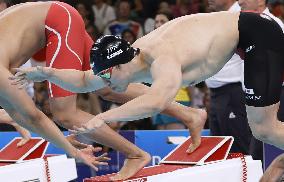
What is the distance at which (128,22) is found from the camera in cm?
1220

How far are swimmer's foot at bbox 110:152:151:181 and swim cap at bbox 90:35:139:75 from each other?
933 millimetres

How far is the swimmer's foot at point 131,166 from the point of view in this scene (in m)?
6.10

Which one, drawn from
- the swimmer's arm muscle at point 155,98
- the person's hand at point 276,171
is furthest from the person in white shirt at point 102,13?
the swimmer's arm muscle at point 155,98

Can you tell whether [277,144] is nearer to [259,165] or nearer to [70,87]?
[259,165]

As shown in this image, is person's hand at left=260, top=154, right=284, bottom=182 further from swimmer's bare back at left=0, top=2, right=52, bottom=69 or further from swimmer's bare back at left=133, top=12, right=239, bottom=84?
swimmer's bare back at left=0, top=2, right=52, bottom=69

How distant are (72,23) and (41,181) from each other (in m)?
1.61

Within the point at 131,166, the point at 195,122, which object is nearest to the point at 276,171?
the point at 195,122

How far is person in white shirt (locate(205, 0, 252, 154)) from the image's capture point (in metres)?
8.09

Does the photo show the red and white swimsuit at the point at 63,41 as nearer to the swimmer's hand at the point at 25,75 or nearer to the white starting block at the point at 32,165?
the swimmer's hand at the point at 25,75

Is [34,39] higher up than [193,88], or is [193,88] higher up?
[34,39]

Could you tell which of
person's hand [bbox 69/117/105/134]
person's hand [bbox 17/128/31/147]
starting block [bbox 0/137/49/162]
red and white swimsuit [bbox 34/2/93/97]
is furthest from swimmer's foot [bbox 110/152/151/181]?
person's hand [bbox 17/128/31/147]

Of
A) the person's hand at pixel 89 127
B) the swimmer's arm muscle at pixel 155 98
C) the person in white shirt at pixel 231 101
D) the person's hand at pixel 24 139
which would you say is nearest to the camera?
the person's hand at pixel 89 127

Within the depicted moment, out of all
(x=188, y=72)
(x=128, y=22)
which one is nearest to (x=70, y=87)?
(x=188, y=72)

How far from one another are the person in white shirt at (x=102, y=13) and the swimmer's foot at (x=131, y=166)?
6510 mm
